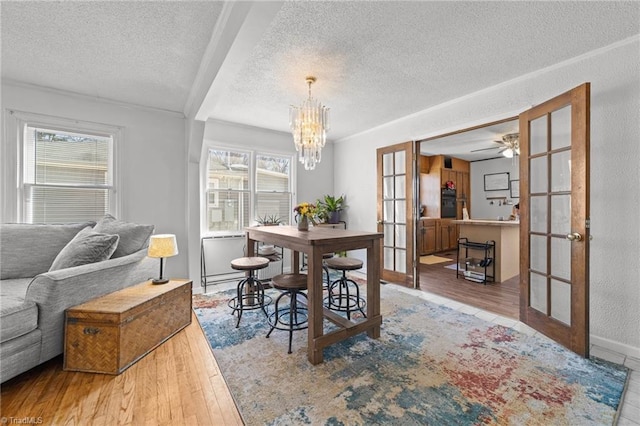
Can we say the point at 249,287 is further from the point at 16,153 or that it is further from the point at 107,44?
the point at 16,153

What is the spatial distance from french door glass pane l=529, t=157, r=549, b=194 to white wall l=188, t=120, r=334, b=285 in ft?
11.5

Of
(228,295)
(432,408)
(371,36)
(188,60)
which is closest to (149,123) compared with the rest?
(188,60)

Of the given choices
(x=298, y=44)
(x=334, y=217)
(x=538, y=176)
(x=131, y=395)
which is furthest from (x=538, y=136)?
(x=131, y=395)

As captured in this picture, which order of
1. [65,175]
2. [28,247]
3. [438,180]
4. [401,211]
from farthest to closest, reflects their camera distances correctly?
[438,180], [401,211], [65,175], [28,247]

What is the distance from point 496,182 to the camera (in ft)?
23.1

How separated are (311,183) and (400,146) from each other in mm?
1894

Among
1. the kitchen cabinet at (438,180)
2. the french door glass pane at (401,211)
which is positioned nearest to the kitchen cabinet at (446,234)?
the kitchen cabinet at (438,180)

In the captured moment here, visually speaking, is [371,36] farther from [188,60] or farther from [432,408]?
[432,408]

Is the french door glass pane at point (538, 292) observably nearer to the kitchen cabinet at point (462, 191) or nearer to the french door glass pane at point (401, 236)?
the french door glass pane at point (401, 236)

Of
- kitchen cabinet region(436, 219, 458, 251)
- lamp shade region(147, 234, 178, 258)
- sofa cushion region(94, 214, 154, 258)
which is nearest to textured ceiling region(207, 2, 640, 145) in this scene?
lamp shade region(147, 234, 178, 258)

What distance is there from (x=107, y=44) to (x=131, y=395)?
2709 millimetres

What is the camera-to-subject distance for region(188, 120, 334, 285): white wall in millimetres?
3814

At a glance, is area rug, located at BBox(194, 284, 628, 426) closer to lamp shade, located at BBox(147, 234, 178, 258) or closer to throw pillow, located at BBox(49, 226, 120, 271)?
lamp shade, located at BBox(147, 234, 178, 258)

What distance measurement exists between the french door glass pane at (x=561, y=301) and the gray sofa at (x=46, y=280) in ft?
12.8
